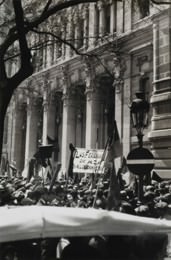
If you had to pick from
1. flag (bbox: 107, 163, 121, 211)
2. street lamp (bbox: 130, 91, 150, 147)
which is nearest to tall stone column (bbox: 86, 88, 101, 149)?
street lamp (bbox: 130, 91, 150, 147)

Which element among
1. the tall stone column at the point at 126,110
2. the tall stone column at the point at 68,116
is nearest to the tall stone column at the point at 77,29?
the tall stone column at the point at 126,110

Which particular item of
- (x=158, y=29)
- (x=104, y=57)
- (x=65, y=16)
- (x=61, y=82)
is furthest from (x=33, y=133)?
(x=65, y=16)

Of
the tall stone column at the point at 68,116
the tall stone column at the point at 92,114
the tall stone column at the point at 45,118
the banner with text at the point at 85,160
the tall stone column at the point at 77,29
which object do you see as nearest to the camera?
the banner with text at the point at 85,160

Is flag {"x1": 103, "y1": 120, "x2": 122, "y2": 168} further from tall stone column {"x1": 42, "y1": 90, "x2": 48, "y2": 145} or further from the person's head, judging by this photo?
tall stone column {"x1": 42, "y1": 90, "x2": 48, "y2": 145}

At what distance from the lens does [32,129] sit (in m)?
40.8

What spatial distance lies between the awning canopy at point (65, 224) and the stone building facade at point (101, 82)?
1199cm

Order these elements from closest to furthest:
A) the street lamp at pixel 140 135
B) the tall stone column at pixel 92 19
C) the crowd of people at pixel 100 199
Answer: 1. the crowd of people at pixel 100 199
2. the street lamp at pixel 140 135
3. the tall stone column at pixel 92 19

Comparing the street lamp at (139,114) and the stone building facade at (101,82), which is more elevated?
the stone building facade at (101,82)

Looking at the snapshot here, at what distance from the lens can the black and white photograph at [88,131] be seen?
193 inches

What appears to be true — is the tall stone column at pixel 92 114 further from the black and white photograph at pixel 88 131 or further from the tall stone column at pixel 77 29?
the tall stone column at pixel 77 29

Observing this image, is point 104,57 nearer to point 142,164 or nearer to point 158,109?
point 158,109

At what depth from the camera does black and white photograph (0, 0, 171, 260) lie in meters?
4.91

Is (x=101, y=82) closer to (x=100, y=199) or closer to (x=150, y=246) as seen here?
(x=100, y=199)

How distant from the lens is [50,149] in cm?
1931
